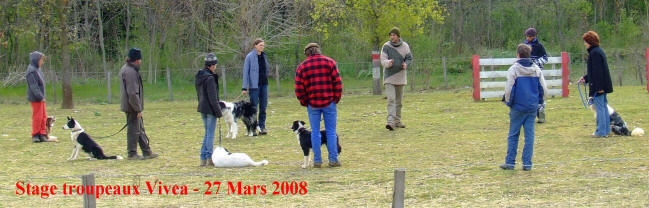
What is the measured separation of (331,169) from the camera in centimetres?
921

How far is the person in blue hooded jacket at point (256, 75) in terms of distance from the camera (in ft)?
41.0

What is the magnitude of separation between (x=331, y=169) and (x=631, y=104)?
31.5 ft

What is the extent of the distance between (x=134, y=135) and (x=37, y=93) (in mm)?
3329

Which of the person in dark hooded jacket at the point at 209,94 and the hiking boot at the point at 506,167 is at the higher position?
the person in dark hooded jacket at the point at 209,94

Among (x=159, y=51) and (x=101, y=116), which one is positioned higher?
(x=159, y=51)

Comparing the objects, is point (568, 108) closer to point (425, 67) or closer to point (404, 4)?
point (404, 4)

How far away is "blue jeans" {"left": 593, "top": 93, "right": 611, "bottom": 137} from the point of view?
10.8 metres

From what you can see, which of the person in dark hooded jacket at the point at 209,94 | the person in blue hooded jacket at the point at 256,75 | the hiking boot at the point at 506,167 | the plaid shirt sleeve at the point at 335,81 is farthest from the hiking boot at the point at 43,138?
the hiking boot at the point at 506,167

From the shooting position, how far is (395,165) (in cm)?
948

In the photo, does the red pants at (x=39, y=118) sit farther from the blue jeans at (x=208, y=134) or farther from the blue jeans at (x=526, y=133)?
the blue jeans at (x=526, y=133)

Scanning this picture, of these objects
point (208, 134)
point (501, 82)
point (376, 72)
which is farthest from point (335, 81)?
point (376, 72)

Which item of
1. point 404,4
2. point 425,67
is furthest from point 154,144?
point 425,67

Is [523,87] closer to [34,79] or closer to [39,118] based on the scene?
[34,79]

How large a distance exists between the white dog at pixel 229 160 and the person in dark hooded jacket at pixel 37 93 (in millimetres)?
4786
